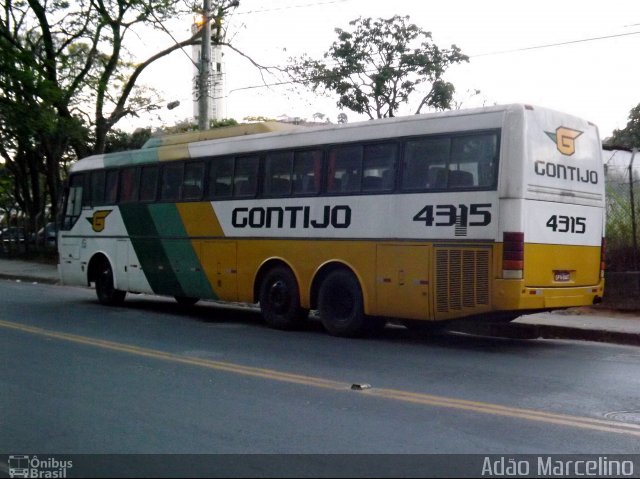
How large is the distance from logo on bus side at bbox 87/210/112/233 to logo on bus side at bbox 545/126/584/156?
969cm

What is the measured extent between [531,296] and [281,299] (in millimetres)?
4403

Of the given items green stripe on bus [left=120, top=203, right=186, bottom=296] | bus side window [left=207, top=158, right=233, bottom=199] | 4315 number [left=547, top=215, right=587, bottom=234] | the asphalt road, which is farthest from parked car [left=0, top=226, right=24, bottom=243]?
4315 number [left=547, top=215, right=587, bottom=234]

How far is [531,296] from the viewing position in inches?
433

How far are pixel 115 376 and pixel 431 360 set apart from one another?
3918 millimetres

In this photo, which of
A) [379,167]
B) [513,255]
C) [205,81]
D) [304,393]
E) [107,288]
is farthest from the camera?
[205,81]

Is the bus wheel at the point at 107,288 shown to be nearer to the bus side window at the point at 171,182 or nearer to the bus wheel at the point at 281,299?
the bus side window at the point at 171,182

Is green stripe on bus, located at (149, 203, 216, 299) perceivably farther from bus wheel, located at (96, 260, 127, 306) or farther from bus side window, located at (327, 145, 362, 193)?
bus side window, located at (327, 145, 362, 193)

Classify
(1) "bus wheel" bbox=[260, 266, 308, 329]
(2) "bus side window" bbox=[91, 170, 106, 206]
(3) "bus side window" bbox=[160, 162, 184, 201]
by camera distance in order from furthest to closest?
1. (2) "bus side window" bbox=[91, 170, 106, 206]
2. (3) "bus side window" bbox=[160, 162, 184, 201]
3. (1) "bus wheel" bbox=[260, 266, 308, 329]

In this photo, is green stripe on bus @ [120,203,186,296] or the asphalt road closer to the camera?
the asphalt road

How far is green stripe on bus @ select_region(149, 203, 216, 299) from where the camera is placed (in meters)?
15.3

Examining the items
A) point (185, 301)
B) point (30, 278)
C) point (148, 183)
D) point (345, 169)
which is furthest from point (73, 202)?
point (30, 278)

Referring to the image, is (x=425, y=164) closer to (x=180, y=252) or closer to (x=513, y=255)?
(x=513, y=255)

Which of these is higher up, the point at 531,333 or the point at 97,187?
Answer: the point at 97,187

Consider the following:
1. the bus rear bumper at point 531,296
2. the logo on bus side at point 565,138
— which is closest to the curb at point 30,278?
the bus rear bumper at point 531,296
